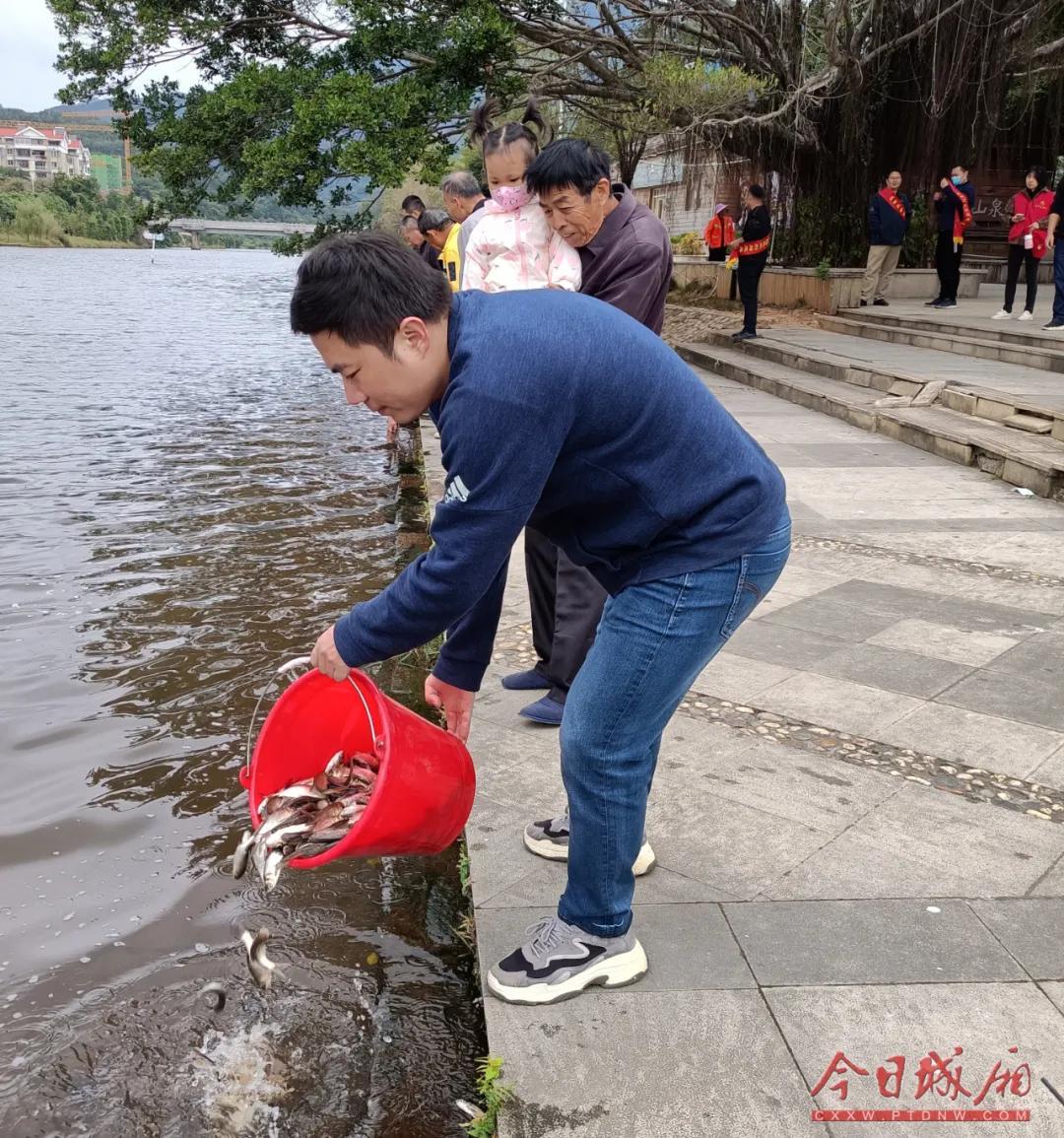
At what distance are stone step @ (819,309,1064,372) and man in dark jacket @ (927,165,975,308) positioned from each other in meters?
1.20

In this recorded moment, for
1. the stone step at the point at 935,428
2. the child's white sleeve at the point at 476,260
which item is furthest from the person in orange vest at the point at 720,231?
the child's white sleeve at the point at 476,260

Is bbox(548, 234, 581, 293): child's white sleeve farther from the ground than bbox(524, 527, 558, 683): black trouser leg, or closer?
farther from the ground

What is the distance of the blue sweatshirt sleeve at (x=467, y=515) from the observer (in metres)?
1.86

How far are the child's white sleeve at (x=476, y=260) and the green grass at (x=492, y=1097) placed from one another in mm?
2740

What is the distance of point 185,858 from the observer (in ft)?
11.8

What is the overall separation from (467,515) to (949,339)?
12.1 m

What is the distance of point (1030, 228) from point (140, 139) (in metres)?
11.4

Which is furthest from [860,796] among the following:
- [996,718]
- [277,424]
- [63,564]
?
[277,424]

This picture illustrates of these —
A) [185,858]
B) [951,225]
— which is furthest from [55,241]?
[185,858]

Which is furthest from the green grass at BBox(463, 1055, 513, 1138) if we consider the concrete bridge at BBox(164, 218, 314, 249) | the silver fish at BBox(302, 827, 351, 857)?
the concrete bridge at BBox(164, 218, 314, 249)

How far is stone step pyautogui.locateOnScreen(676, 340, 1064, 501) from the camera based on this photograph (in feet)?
24.4

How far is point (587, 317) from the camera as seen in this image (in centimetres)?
197

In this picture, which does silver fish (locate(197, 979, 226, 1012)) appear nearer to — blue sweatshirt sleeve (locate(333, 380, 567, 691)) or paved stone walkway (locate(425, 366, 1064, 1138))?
paved stone walkway (locate(425, 366, 1064, 1138))

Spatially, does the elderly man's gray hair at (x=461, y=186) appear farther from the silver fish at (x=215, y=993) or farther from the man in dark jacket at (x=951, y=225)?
the man in dark jacket at (x=951, y=225)
